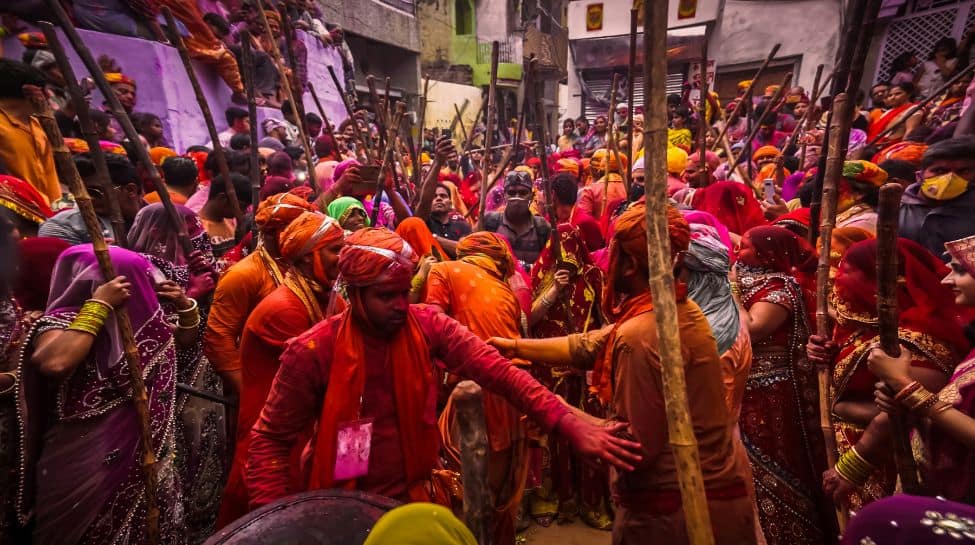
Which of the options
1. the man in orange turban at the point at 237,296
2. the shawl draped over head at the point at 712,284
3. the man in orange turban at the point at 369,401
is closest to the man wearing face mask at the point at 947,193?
the shawl draped over head at the point at 712,284

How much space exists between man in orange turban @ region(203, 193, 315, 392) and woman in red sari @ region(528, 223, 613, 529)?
174 centimetres

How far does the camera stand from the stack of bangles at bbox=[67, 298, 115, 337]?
2025 mm

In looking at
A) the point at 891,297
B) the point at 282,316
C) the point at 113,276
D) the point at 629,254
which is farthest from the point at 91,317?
the point at 891,297

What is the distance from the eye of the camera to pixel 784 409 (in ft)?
9.24

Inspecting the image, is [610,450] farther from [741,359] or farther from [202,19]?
[202,19]

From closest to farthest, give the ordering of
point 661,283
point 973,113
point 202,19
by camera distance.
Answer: point 661,283 < point 973,113 < point 202,19

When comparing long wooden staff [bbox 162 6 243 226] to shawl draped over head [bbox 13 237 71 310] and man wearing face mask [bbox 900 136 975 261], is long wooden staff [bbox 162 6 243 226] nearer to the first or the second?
shawl draped over head [bbox 13 237 71 310]

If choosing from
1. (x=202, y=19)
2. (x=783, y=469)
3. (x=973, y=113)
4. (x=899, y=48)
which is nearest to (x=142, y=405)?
(x=783, y=469)

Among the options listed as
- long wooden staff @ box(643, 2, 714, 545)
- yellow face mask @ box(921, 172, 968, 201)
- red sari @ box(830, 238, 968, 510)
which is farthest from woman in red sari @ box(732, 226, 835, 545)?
long wooden staff @ box(643, 2, 714, 545)

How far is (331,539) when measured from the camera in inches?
54.6

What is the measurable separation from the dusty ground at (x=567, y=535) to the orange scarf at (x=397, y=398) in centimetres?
209

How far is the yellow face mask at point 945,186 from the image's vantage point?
3.09 m

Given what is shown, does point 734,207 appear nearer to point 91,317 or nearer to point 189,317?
point 189,317

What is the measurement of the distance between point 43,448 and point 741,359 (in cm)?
292
